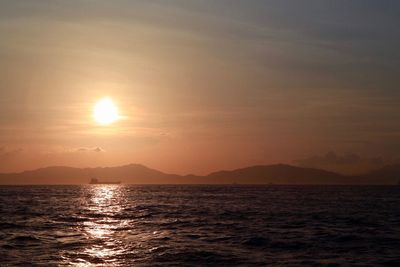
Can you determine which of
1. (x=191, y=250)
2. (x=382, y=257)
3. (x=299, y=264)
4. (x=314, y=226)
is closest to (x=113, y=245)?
(x=191, y=250)

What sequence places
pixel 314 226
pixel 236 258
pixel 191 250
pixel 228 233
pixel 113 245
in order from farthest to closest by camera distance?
pixel 314 226 → pixel 228 233 → pixel 113 245 → pixel 191 250 → pixel 236 258

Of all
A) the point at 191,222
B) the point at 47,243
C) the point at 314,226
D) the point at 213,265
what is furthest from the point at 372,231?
the point at 47,243

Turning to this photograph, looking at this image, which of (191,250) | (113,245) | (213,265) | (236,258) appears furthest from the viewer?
(113,245)

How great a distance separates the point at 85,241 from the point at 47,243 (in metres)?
2.90

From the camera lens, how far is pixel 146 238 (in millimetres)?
42125

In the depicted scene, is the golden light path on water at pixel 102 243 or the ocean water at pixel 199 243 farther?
the ocean water at pixel 199 243

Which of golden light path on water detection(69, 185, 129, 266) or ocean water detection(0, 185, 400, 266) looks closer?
golden light path on water detection(69, 185, 129, 266)

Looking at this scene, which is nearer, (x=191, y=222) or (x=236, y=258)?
(x=236, y=258)

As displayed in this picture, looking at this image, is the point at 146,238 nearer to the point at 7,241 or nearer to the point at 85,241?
the point at 85,241

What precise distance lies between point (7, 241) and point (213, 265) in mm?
17728

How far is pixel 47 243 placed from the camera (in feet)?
127

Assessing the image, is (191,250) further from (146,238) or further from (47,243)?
(47,243)

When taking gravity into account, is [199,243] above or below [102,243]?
below

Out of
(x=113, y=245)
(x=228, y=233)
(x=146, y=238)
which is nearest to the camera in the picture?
(x=113, y=245)
